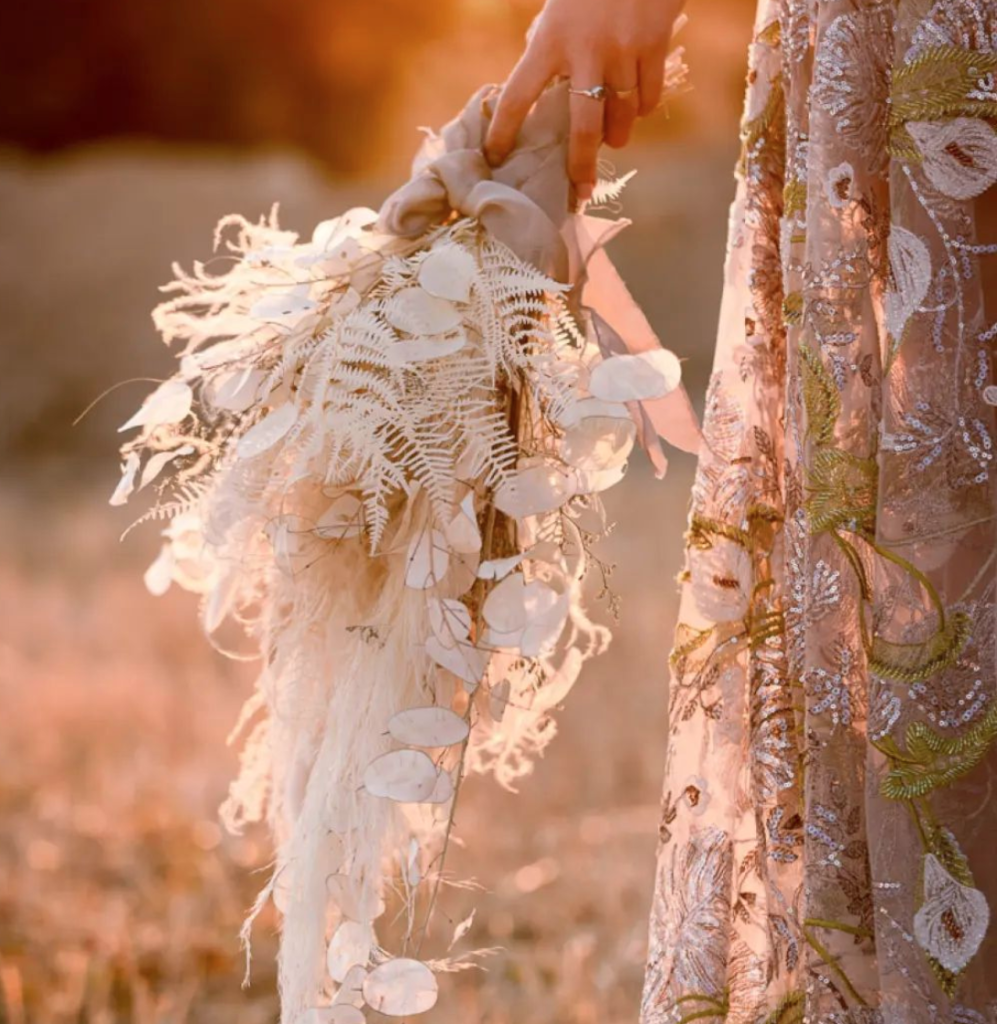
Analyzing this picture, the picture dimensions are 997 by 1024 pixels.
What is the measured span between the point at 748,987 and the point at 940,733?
0.89 feet

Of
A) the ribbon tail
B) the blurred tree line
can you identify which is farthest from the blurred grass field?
the blurred tree line

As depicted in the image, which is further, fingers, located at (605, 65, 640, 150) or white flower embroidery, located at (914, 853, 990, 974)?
fingers, located at (605, 65, 640, 150)

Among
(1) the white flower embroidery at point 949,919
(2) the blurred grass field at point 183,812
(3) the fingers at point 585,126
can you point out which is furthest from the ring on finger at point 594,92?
(2) the blurred grass field at point 183,812

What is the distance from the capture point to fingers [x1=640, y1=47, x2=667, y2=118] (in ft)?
3.10

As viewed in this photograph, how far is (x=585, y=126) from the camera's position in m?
0.96

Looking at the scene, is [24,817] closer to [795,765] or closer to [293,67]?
[795,765]

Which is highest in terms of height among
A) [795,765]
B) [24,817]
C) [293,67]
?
[293,67]

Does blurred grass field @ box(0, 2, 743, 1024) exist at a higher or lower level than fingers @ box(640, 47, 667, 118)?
lower

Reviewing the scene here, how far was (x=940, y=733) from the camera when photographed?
2.57 ft

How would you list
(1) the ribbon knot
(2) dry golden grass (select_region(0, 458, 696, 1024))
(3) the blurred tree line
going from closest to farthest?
(1) the ribbon knot, (2) dry golden grass (select_region(0, 458, 696, 1024)), (3) the blurred tree line

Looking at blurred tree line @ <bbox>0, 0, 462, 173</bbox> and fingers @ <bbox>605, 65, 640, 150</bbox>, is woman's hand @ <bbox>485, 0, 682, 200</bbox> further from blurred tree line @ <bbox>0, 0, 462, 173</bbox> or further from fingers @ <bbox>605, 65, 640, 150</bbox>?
blurred tree line @ <bbox>0, 0, 462, 173</bbox>

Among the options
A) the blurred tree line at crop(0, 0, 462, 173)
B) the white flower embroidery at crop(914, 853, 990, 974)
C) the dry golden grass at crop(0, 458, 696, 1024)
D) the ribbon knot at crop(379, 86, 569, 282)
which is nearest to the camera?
the white flower embroidery at crop(914, 853, 990, 974)

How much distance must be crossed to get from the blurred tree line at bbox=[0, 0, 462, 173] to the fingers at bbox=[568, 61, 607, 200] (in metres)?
9.48

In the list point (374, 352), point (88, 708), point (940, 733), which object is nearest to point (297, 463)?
point (374, 352)
